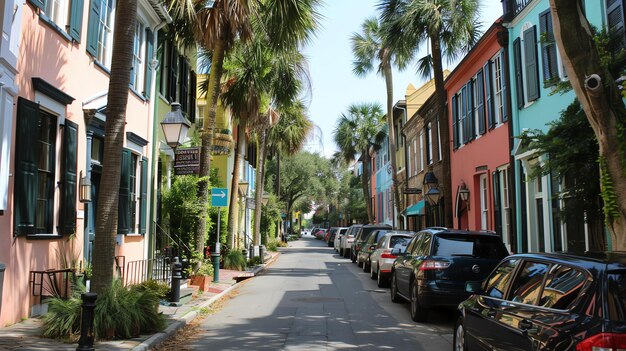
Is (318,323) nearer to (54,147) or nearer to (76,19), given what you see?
(54,147)

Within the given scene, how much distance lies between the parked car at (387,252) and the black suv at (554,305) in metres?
9.50

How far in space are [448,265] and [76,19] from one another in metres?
8.03

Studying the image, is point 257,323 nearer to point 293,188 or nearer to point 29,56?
point 29,56

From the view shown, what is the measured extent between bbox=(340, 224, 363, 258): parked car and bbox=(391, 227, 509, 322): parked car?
17265mm

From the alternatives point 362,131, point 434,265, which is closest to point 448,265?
point 434,265

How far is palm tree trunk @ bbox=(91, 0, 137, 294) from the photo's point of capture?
7551 mm

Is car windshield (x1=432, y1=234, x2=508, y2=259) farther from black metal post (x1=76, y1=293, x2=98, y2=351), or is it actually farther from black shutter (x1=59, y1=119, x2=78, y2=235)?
black shutter (x1=59, y1=119, x2=78, y2=235)

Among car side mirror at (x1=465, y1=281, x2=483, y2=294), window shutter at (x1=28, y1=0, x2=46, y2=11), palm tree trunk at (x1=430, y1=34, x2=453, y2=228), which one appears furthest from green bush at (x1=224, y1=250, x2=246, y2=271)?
car side mirror at (x1=465, y1=281, x2=483, y2=294)

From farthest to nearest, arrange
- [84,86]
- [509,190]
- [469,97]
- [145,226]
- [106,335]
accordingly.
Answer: [469,97]
[509,190]
[145,226]
[84,86]
[106,335]

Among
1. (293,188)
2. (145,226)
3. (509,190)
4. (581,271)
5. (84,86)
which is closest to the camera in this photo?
(581,271)

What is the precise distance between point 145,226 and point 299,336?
7.02m

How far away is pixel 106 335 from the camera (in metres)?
7.37

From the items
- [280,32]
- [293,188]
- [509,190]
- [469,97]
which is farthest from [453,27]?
[293,188]

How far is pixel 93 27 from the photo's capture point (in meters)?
11.0
